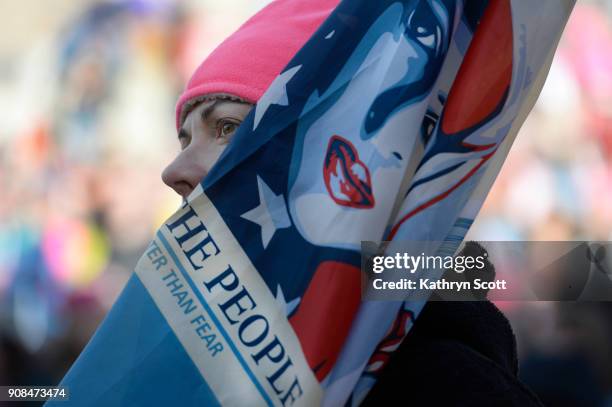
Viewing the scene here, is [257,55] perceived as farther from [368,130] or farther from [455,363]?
[455,363]

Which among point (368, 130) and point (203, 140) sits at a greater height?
point (203, 140)

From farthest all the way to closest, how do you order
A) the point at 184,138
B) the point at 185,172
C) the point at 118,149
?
the point at 118,149, the point at 184,138, the point at 185,172

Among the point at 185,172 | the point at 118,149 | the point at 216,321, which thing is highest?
the point at 118,149

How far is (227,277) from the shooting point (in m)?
1.27

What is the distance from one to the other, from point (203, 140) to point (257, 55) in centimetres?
19

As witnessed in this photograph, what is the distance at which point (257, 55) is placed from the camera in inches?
64.9

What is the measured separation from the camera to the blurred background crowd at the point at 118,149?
5629mm

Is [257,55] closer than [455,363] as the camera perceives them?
No

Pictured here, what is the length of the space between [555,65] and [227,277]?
5.40 m

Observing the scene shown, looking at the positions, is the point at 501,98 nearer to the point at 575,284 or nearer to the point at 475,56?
the point at 475,56

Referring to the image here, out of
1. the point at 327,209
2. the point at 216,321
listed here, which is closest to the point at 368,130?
the point at 327,209

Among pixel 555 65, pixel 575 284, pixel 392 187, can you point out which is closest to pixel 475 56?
pixel 392 187

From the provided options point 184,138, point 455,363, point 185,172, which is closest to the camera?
point 455,363

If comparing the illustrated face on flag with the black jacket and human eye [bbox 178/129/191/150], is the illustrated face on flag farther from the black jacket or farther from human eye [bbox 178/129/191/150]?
human eye [bbox 178/129/191/150]
